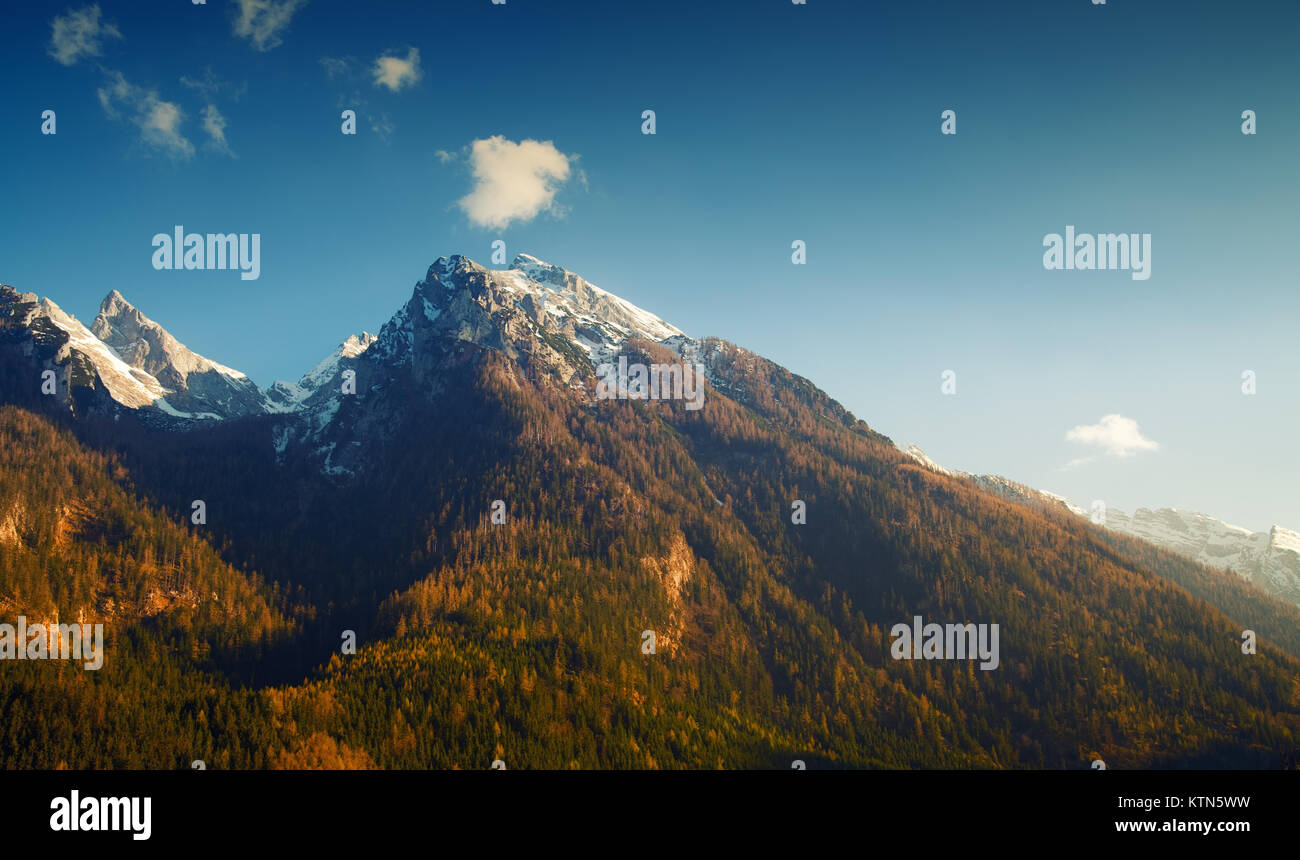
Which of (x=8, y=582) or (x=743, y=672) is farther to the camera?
(x=743, y=672)

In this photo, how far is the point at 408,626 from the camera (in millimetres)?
171625

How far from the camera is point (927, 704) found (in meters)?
178

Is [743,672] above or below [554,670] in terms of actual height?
below

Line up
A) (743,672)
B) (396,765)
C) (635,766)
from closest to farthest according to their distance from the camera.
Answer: (396,765)
(635,766)
(743,672)
